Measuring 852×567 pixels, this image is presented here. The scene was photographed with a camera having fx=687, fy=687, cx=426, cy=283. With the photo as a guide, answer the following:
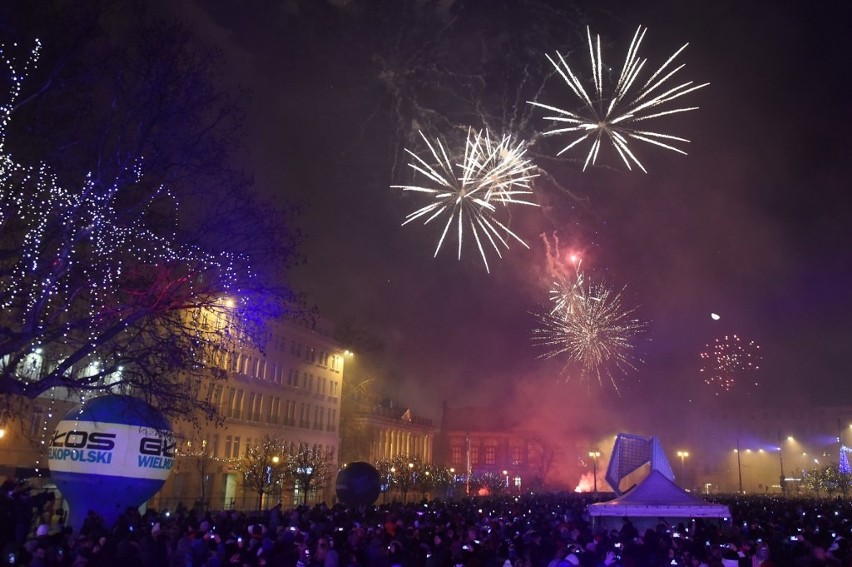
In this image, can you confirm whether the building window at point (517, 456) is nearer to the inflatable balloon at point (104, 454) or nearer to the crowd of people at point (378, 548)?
the crowd of people at point (378, 548)

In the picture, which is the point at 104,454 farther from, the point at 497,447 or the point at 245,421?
the point at 497,447

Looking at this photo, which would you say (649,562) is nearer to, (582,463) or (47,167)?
(47,167)

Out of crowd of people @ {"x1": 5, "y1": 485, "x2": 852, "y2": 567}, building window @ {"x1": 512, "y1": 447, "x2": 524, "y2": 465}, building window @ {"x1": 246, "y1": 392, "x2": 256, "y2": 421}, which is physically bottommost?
crowd of people @ {"x1": 5, "y1": 485, "x2": 852, "y2": 567}

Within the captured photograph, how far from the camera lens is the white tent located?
2381cm

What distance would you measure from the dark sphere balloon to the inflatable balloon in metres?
12.3

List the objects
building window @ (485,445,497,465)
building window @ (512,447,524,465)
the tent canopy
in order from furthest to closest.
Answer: building window @ (485,445,497,465)
building window @ (512,447,524,465)
the tent canopy

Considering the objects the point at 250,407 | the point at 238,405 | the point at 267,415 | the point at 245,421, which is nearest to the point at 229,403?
the point at 238,405

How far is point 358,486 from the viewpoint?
29172 mm

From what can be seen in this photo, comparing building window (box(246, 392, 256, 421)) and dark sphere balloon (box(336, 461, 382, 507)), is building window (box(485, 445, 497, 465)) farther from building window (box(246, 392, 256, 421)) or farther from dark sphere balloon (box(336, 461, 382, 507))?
dark sphere balloon (box(336, 461, 382, 507))

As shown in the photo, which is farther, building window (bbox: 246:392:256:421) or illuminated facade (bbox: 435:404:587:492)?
illuminated facade (bbox: 435:404:587:492)

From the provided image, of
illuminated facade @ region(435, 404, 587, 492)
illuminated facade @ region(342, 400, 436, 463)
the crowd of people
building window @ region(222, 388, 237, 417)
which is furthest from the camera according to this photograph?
illuminated facade @ region(435, 404, 587, 492)

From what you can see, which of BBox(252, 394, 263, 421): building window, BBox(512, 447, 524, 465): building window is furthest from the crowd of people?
BBox(512, 447, 524, 465): building window

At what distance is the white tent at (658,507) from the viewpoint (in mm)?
23812

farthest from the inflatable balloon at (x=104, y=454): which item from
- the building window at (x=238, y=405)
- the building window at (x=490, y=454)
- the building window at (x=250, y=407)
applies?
the building window at (x=490, y=454)
